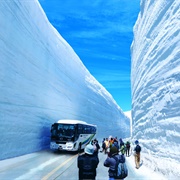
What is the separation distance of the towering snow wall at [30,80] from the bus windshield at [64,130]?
6.27 feet

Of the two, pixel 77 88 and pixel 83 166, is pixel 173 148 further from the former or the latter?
pixel 77 88

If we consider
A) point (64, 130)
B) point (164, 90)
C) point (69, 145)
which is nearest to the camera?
point (164, 90)

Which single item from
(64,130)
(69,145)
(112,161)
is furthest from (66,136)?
(112,161)

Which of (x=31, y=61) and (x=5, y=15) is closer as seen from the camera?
(x=5, y=15)

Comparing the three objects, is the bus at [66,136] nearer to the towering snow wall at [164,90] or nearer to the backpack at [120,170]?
the towering snow wall at [164,90]

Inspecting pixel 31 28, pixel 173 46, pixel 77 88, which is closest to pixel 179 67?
pixel 173 46

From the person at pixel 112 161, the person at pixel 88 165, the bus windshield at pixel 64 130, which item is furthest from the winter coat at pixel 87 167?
the bus windshield at pixel 64 130

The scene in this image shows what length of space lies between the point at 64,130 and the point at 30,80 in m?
4.70

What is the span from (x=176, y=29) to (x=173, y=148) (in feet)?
15.8

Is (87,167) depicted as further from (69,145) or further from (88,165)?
(69,145)

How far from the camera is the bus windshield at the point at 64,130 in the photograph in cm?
1673

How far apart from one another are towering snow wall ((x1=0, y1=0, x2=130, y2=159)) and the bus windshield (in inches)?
75.2

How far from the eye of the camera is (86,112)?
1443 inches

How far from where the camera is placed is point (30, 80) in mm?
17375
